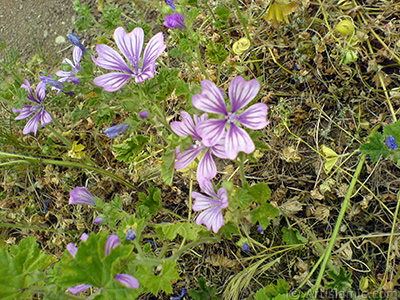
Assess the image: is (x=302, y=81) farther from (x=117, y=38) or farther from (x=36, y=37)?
(x=36, y=37)

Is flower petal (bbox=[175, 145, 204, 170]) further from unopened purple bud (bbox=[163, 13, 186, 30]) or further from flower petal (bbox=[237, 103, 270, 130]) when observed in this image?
unopened purple bud (bbox=[163, 13, 186, 30])

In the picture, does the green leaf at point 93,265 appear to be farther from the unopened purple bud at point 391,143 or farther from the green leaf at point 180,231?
the unopened purple bud at point 391,143

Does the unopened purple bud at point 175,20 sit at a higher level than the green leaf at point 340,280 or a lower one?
higher

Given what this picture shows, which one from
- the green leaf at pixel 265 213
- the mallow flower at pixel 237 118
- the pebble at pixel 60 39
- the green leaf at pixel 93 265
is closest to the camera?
the green leaf at pixel 93 265

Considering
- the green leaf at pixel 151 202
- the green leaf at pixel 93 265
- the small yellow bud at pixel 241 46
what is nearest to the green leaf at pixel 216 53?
the small yellow bud at pixel 241 46

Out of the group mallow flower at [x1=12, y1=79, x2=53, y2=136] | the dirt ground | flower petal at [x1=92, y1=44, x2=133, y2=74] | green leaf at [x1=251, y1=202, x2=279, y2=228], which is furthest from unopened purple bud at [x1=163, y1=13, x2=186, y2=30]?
the dirt ground

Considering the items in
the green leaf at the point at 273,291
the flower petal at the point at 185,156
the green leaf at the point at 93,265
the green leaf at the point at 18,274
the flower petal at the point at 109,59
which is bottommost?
the green leaf at the point at 273,291

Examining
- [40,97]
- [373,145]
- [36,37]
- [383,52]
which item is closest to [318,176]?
[373,145]
